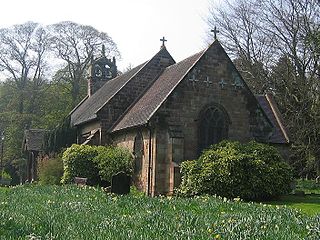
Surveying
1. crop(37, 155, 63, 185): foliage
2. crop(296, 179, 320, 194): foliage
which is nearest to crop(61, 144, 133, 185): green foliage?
crop(37, 155, 63, 185): foliage

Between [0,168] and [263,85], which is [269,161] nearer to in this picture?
[263,85]

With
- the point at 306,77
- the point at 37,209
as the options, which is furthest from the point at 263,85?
the point at 37,209

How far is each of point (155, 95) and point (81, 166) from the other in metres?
5.44

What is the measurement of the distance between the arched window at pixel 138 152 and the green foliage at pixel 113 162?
0.92 ft

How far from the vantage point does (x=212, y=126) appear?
77.7 ft

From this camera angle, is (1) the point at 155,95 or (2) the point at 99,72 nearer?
(1) the point at 155,95

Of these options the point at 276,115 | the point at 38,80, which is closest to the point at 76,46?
the point at 38,80

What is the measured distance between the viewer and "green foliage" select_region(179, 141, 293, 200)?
63.3 feet

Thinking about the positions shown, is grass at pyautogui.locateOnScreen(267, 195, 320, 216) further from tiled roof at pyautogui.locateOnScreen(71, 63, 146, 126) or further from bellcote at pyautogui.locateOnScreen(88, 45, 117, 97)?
bellcote at pyautogui.locateOnScreen(88, 45, 117, 97)

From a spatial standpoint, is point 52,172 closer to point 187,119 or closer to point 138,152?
point 138,152

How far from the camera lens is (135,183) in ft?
81.3

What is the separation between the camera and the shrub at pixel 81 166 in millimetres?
25641

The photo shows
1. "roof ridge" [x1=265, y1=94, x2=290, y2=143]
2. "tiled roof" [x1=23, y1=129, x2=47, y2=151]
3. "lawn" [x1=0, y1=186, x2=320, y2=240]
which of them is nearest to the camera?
"lawn" [x1=0, y1=186, x2=320, y2=240]

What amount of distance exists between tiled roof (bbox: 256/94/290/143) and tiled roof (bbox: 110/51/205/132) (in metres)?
6.11
